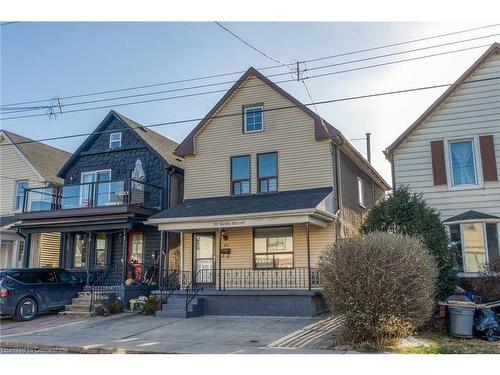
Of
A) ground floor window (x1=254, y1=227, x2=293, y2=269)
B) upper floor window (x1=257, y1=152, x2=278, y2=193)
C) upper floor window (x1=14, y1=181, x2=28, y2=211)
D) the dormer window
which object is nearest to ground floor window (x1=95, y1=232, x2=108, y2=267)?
the dormer window

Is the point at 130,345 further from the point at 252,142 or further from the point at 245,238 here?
the point at 252,142

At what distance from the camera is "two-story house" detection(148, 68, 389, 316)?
627 inches

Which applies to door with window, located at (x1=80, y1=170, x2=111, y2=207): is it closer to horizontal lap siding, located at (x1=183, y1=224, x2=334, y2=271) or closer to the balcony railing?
the balcony railing

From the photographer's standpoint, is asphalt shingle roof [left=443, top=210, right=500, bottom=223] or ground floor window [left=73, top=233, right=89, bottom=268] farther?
ground floor window [left=73, top=233, right=89, bottom=268]

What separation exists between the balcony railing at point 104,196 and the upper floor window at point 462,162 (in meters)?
11.8

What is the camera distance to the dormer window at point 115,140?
73.3ft

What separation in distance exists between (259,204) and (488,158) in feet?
24.8

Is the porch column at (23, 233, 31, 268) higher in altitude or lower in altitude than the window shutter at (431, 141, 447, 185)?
lower

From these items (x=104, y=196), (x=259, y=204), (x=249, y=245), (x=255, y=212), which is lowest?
(x=249, y=245)

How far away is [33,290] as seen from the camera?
16.4 metres

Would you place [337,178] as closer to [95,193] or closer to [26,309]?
[95,193]

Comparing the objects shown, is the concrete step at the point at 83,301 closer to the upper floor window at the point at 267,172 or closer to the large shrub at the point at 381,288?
the upper floor window at the point at 267,172

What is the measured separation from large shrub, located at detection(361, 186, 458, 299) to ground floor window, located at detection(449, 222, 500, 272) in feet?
6.36

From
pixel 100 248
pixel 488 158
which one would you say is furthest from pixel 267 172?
pixel 100 248
